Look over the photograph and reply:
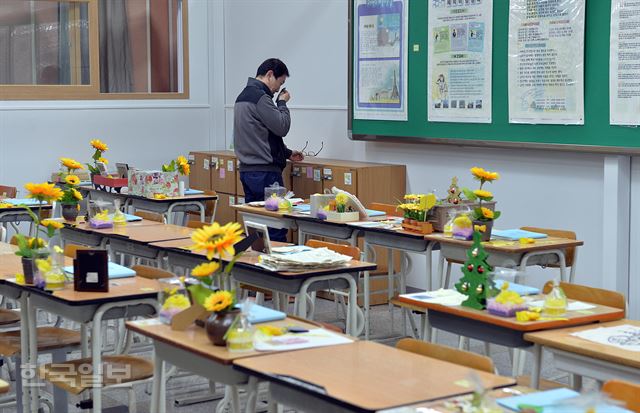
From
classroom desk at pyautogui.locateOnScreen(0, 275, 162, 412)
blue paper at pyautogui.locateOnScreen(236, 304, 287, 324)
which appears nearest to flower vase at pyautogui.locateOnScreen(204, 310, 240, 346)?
blue paper at pyautogui.locateOnScreen(236, 304, 287, 324)

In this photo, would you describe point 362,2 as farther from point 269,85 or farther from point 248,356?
point 248,356

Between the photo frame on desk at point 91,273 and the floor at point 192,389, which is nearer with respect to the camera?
the photo frame on desk at point 91,273

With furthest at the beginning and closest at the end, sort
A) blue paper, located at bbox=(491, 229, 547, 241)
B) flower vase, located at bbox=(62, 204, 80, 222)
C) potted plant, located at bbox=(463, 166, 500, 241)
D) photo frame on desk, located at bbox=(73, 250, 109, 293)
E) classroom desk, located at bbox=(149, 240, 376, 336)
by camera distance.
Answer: flower vase, located at bbox=(62, 204, 80, 222) < blue paper, located at bbox=(491, 229, 547, 241) < potted plant, located at bbox=(463, 166, 500, 241) < classroom desk, located at bbox=(149, 240, 376, 336) < photo frame on desk, located at bbox=(73, 250, 109, 293)

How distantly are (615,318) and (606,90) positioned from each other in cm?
324

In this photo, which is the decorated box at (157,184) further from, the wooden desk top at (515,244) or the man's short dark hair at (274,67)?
the wooden desk top at (515,244)

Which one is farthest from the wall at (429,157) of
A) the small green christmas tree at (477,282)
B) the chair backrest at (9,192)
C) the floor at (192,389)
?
the small green christmas tree at (477,282)

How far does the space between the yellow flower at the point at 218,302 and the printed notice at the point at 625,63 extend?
164 inches

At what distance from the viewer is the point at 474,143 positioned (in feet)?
27.7

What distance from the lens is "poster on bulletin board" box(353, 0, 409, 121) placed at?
916 cm

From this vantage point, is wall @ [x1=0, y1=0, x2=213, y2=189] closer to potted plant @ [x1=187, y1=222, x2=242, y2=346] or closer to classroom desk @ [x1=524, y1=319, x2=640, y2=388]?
potted plant @ [x1=187, y1=222, x2=242, y2=346]

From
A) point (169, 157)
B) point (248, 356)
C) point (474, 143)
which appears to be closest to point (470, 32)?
point (474, 143)

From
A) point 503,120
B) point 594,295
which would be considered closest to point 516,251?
point 594,295

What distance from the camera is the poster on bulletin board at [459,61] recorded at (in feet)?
27.2

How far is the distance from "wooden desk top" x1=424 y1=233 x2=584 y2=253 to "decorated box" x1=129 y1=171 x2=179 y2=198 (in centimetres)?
314
